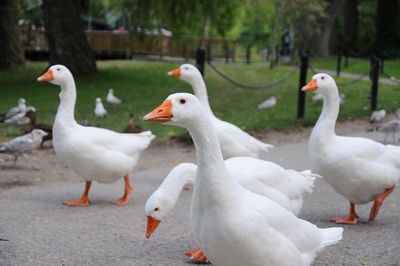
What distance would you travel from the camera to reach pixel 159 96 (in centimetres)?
1614

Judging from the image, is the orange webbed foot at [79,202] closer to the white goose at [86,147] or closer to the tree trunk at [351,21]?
the white goose at [86,147]

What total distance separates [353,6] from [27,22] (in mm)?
17490

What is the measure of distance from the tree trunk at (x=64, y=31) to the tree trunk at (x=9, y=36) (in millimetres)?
3708

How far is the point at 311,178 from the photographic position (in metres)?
5.52

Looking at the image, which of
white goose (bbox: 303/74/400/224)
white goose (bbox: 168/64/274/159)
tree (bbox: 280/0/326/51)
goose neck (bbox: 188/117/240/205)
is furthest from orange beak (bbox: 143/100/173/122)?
tree (bbox: 280/0/326/51)

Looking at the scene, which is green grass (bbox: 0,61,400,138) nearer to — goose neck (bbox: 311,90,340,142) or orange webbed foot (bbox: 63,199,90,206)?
orange webbed foot (bbox: 63,199,90,206)

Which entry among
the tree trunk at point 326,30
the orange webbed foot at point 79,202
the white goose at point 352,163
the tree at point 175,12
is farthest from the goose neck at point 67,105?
the tree trunk at point 326,30

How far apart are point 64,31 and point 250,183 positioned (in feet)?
43.7

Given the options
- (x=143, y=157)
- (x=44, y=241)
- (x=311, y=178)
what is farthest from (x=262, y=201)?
(x=143, y=157)

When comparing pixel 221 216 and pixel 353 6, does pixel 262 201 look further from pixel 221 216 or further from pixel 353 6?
pixel 353 6

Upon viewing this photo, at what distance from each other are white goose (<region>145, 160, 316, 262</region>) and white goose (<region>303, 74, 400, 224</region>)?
14.7 inches

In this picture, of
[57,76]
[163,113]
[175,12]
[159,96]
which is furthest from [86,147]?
[175,12]

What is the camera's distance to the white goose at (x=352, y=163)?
5.76m

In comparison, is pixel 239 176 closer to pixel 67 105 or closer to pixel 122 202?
pixel 122 202
